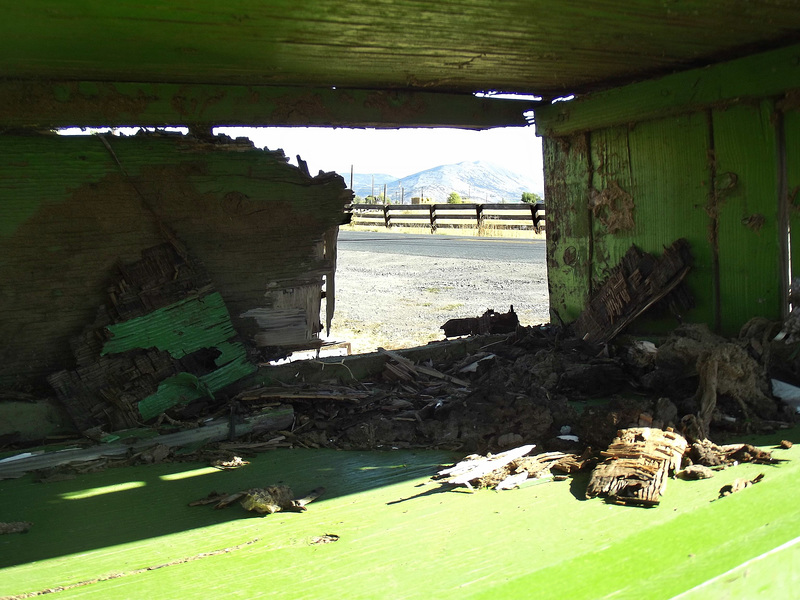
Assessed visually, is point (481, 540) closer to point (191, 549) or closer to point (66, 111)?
point (191, 549)

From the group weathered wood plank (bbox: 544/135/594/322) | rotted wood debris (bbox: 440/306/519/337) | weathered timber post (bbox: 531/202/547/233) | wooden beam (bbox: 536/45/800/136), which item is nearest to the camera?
wooden beam (bbox: 536/45/800/136)

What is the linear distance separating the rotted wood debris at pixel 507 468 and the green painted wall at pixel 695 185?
1.80 metres

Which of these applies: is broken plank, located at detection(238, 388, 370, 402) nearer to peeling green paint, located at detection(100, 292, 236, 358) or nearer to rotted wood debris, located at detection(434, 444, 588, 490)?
peeling green paint, located at detection(100, 292, 236, 358)

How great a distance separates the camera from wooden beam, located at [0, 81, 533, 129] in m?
3.51

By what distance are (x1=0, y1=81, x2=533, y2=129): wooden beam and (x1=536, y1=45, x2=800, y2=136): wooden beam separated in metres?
0.57

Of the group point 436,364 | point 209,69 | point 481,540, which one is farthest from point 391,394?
point 209,69

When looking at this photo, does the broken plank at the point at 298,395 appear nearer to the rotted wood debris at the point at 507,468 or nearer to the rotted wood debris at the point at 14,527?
the rotted wood debris at the point at 507,468

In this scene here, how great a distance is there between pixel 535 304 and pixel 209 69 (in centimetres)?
633

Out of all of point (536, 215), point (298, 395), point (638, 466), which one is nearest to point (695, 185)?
point (638, 466)

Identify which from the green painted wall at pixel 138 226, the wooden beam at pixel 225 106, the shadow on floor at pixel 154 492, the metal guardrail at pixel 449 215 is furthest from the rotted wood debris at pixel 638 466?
the metal guardrail at pixel 449 215

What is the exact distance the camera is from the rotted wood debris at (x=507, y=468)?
2727 mm

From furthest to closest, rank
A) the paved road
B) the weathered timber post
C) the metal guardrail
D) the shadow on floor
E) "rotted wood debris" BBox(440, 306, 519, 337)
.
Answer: the metal guardrail → the weathered timber post → the paved road → "rotted wood debris" BBox(440, 306, 519, 337) → the shadow on floor

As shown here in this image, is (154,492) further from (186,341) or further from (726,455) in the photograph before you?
(726,455)

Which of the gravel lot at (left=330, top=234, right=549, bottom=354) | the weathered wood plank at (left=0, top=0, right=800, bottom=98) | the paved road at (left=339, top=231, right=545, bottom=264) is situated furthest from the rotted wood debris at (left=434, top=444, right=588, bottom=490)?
the paved road at (left=339, top=231, right=545, bottom=264)
